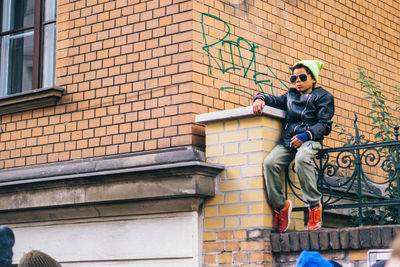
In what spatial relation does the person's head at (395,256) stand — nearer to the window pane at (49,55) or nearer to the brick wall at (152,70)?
the brick wall at (152,70)

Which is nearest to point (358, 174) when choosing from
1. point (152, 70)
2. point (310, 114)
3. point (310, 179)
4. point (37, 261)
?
point (310, 179)

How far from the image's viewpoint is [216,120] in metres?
6.45

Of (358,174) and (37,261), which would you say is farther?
(358,174)

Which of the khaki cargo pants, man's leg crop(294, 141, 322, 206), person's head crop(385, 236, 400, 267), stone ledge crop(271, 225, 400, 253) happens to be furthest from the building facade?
person's head crop(385, 236, 400, 267)

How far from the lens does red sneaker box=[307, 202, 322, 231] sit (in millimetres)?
6055

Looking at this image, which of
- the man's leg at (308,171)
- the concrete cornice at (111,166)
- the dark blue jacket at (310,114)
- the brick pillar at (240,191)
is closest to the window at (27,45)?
the concrete cornice at (111,166)

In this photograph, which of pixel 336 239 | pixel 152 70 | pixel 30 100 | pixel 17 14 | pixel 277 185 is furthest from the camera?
pixel 17 14

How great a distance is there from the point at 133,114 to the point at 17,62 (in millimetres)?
2074

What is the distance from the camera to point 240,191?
6.29m

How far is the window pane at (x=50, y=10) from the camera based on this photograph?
26.5 ft

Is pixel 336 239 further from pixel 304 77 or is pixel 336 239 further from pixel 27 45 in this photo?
pixel 27 45

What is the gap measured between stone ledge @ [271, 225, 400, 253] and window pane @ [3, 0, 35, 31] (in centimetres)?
396

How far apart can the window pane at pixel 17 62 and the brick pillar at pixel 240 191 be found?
2621mm

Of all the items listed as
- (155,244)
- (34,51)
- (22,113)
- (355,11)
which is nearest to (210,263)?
(155,244)
